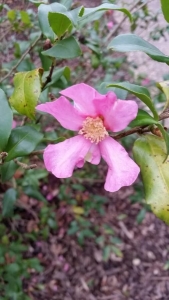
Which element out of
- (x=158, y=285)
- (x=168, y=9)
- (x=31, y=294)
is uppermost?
(x=168, y=9)

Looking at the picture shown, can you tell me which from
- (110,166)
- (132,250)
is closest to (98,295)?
(132,250)

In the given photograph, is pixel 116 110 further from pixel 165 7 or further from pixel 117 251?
pixel 117 251

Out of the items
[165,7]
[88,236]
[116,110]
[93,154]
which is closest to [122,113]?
[116,110]

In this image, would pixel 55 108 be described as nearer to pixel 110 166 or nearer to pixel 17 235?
pixel 110 166

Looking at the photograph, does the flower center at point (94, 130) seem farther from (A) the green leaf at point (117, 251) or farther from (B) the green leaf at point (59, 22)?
(A) the green leaf at point (117, 251)

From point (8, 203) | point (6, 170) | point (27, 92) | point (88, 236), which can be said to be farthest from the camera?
point (88, 236)
